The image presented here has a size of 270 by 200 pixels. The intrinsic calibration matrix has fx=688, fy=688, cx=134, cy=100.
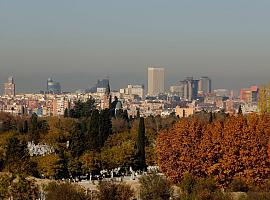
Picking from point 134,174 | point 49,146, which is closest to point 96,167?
point 134,174

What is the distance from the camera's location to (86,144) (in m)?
34.5

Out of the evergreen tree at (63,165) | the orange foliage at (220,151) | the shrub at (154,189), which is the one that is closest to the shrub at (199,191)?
the shrub at (154,189)

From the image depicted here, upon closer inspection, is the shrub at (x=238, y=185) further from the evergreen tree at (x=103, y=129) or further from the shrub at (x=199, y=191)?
the evergreen tree at (x=103, y=129)

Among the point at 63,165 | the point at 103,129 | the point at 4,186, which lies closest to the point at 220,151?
the point at 63,165

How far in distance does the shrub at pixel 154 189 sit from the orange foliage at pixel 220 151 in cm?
610

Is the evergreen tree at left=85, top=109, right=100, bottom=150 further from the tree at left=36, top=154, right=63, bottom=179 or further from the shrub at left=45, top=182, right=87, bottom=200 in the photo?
the shrub at left=45, top=182, right=87, bottom=200

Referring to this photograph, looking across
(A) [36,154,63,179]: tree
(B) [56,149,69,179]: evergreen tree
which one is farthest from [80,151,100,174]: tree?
(A) [36,154,63,179]: tree

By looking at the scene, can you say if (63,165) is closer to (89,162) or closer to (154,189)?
(89,162)

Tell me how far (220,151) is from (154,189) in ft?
24.5

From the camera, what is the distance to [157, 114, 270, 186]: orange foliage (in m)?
27.4

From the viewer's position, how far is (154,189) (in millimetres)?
21141

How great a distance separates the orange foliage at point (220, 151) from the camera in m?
27.4

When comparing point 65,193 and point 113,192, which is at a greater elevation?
point 65,193

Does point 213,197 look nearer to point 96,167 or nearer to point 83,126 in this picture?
point 96,167
